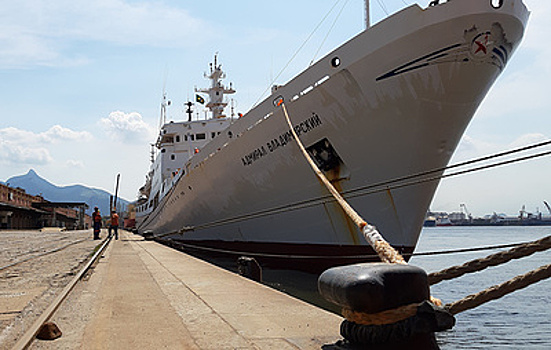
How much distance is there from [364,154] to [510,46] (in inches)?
135

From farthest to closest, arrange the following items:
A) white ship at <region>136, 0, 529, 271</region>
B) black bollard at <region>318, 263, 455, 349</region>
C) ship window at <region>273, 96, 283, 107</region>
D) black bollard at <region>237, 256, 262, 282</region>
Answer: ship window at <region>273, 96, 283, 107</region> < white ship at <region>136, 0, 529, 271</region> < black bollard at <region>237, 256, 262, 282</region> < black bollard at <region>318, 263, 455, 349</region>

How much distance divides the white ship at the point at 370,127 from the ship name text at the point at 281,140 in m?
0.03

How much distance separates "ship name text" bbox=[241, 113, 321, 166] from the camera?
10.5 metres

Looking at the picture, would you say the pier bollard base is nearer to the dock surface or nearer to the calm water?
the dock surface

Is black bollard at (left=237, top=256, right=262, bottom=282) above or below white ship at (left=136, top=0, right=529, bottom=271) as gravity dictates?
below

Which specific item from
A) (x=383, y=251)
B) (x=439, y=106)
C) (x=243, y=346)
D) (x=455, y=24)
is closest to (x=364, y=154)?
(x=439, y=106)

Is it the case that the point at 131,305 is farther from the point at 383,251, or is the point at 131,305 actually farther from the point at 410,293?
the point at 410,293

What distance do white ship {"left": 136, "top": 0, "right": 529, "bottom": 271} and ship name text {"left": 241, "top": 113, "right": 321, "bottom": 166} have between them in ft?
0.09

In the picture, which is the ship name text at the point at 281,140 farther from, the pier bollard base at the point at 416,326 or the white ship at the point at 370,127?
the pier bollard base at the point at 416,326

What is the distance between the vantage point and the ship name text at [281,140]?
34.6ft

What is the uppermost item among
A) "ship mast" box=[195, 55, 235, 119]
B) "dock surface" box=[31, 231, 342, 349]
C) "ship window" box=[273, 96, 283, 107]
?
"ship mast" box=[195, 55, 235, 119]

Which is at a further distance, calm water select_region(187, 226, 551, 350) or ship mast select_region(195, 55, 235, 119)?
ship mast select_region(195, 55, 235, 119)

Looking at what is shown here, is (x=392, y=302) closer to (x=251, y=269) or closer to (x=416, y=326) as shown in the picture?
(x=416, y=326)

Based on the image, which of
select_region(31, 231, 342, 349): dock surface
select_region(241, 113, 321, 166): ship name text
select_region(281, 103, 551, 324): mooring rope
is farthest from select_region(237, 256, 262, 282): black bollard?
select_region(281, 103, 551, 324): mooring rope
